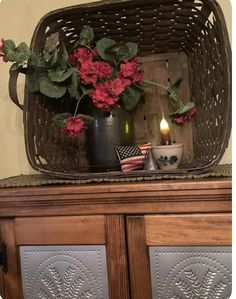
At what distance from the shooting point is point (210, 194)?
647 millimetres

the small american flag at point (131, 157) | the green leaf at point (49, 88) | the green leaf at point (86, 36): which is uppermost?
the green leaf at point (86, 36)

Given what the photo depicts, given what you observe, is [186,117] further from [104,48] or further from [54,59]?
[54,59]

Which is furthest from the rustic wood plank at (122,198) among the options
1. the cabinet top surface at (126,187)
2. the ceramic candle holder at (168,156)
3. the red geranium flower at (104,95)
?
the red geranium flower at (104,95)

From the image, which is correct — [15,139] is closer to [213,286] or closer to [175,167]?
[175,167]

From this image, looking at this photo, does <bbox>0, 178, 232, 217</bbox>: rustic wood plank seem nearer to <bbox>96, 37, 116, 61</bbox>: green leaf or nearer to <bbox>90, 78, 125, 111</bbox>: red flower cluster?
<bbox>90, 78, 125, 111</bbox>: red flower cluster

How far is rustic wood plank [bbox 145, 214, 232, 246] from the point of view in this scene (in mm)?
648

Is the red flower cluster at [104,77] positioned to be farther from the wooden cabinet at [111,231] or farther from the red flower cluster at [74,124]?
the wooden cabinet at [111,231]

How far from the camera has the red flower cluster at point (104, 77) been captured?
2.65 ft

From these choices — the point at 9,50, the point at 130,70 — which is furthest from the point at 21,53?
the point at 130,70

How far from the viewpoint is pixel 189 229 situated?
0.66m

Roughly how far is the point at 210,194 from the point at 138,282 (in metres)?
0.24

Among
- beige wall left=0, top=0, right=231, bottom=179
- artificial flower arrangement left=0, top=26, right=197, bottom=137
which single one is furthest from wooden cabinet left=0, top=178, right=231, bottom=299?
beige wall left=0, top=0, right=231, bottom=179

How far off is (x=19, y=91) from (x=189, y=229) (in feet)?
2.81

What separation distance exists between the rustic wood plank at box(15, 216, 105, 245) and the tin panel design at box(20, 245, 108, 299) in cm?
1
